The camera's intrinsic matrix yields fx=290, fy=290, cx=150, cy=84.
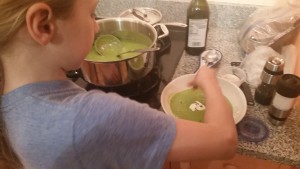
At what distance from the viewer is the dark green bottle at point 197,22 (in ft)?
2.83

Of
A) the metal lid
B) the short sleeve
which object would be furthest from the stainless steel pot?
the short sleeve

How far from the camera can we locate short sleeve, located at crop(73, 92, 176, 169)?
1.43 ft

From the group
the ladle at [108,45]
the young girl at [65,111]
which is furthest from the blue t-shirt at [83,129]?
the ladle at [108,45]

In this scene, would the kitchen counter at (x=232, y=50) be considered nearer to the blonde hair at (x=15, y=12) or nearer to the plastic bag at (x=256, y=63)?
the plastic bag at (x=256, y=63)

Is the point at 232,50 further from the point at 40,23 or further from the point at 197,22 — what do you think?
the point at 40,23

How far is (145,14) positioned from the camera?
3.41ft

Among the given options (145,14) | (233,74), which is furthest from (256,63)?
(145,14)

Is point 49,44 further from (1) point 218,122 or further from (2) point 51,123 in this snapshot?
(1) point 218,122

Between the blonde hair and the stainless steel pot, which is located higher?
the blonde hair

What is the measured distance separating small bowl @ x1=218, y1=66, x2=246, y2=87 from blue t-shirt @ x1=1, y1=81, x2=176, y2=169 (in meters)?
0.39

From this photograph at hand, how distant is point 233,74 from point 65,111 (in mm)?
564

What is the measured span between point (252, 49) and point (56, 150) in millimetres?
672

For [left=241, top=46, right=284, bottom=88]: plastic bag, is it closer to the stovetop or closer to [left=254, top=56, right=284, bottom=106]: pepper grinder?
[left=254, top=56, right=284, bottom=106]: pepper grinder

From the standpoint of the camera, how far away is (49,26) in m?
0.43
